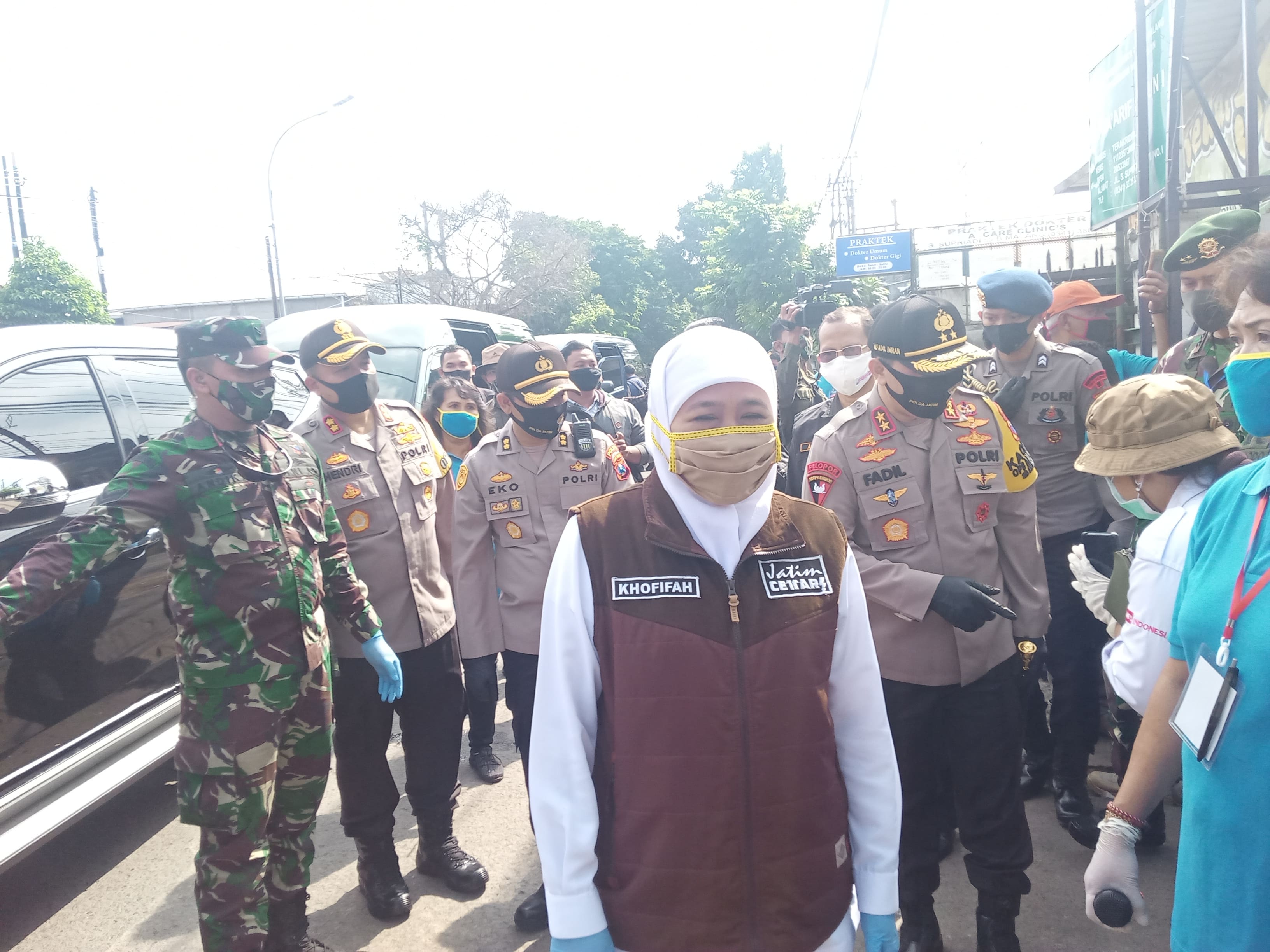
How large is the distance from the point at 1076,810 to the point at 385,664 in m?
2.75

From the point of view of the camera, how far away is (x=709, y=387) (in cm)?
157

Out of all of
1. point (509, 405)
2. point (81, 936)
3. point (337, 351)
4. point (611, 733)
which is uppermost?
point (337, 351)

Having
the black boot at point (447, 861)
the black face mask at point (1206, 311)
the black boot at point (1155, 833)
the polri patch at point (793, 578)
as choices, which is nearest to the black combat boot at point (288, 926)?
the black boot at point (447, 861)

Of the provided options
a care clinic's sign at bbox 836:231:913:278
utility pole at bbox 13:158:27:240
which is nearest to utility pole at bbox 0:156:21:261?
utility pole at bbox 13:158:27:240

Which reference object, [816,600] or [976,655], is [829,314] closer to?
[976,655]

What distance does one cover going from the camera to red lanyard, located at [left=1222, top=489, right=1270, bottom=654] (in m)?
1.30

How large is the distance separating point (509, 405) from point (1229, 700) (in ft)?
8.38

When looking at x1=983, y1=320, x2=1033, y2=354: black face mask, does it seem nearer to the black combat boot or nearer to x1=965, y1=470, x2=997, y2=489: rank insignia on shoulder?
x1=965, y1=470, x2=997, y2=489: rank insignia on shoulder

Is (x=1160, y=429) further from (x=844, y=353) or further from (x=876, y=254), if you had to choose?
(x=876, y=254)

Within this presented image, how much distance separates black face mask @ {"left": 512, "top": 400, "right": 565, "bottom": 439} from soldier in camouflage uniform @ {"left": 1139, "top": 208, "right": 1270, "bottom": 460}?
2318 millimetres

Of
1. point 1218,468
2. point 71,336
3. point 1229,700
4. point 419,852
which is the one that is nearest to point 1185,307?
point 1218,468

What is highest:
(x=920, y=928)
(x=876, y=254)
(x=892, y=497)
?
(x=876, y=254)

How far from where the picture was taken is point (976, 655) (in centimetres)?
243

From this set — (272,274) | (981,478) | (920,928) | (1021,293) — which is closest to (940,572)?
(981,478)
